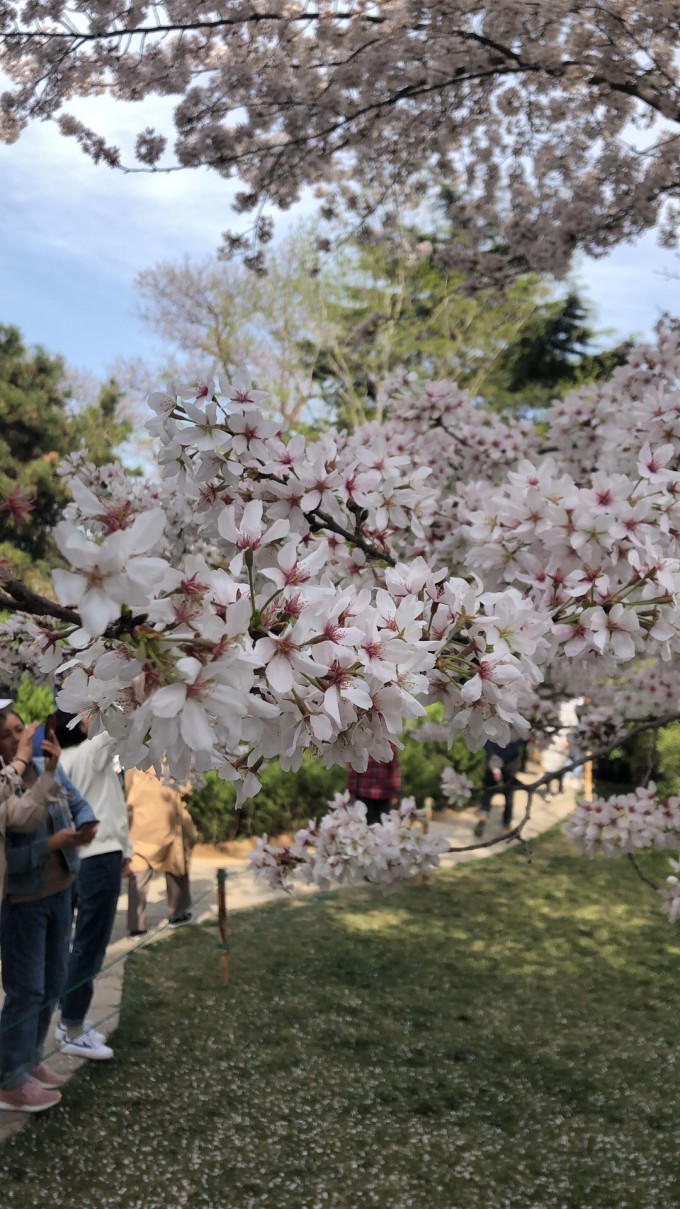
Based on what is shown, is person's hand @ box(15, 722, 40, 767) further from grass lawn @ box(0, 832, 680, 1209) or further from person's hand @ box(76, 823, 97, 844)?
grass lawn @ box(0, 832, 680, 1209)

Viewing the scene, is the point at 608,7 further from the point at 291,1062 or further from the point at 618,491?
the point at 291,1062

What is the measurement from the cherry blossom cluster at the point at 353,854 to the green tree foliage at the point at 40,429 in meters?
12.3

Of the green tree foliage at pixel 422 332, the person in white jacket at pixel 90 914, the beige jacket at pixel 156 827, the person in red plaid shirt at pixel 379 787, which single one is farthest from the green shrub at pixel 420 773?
the green tree foliage at pixel 422 332

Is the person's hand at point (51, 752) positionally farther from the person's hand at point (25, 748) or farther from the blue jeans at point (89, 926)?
the blue jeans at point (89, 926)

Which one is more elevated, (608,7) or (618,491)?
(608,7)

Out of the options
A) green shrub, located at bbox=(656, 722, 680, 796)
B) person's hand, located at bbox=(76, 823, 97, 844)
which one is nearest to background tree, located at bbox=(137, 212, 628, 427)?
green shrub, located at bbox=(656, 722, 680, 796)

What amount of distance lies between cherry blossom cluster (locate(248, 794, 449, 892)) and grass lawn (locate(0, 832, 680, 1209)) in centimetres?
97

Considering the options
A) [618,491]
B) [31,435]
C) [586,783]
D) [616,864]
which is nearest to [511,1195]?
[618,491]

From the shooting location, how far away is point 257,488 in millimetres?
2051

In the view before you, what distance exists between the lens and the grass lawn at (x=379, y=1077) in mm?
3227

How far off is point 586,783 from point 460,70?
22.2ft

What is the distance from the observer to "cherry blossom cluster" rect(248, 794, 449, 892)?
3340 millimetres

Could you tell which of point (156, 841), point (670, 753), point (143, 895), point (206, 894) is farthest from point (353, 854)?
point (670, 753)

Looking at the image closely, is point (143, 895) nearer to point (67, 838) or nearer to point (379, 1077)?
point (379, 1077)
